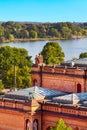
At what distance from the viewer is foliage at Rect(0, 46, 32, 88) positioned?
55.3 meters

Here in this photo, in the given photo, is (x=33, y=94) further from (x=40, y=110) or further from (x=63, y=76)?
(x=63, y=76)

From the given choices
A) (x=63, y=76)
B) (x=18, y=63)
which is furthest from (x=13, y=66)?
(x=63, y=76)

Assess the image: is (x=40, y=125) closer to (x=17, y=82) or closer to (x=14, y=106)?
(x=14, y=106)

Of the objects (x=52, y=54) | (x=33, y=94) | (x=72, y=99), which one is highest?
(x=52, y=54)

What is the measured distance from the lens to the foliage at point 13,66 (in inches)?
2176

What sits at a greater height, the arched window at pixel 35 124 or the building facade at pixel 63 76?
the building facade at pixel 63 76

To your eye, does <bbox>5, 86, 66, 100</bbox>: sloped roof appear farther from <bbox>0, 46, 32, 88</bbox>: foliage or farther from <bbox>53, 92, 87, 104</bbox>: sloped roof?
<bbox>0, 46, 32, 88</bbox>: foliage

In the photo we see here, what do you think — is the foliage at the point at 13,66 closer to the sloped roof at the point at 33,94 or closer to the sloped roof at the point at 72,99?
the sloped roof at the point at 33,94

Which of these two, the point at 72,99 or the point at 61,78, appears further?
the point at 61,78

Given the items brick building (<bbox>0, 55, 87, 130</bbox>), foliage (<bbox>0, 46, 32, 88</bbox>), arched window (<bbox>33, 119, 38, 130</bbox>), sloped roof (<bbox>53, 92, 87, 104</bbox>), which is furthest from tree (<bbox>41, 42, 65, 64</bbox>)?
arched window (<bbox>33, 119, 38, 130</bbox>)

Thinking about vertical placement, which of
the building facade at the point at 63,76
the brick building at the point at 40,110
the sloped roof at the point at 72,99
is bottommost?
the brick building at the point at 40,110

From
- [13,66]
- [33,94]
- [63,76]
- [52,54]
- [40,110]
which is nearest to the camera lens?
[40,110]

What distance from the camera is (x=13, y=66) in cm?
6156

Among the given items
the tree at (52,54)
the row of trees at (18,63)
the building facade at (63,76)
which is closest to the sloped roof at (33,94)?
the building facade at (63,76)
